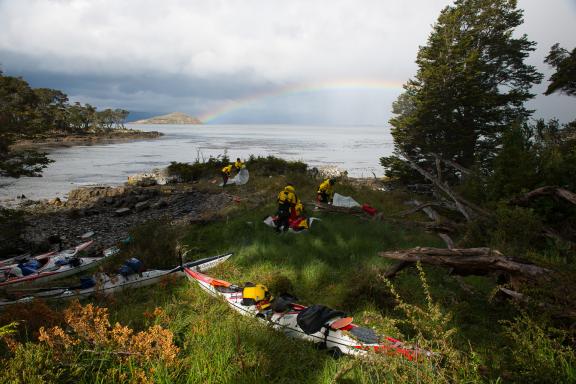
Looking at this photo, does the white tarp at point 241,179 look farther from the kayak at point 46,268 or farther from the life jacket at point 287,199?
the kayak at point 46,268

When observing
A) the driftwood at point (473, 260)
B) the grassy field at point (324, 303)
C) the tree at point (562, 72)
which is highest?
the tree at point (562, 72)

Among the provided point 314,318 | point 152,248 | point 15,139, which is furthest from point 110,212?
point 314,318

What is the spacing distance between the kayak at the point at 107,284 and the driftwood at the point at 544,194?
26.0 feet

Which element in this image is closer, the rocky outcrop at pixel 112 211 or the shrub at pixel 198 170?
the rocky outcrop at pixel 112 211

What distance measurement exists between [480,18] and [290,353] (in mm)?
27584

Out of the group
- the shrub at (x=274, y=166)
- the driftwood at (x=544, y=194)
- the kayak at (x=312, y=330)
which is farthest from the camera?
the shrub at (x=274, y=166)

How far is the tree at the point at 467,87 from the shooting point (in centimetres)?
2125

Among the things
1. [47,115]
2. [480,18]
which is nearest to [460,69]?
[480,18]

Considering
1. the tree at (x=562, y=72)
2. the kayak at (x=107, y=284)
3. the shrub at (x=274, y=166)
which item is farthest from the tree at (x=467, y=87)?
the kayak at (x=107, y=284)

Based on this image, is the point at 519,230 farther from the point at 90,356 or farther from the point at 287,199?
the point at 90,356

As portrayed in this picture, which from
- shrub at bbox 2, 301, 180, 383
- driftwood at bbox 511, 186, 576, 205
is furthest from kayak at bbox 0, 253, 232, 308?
driftwood at bbox 511, 186, 576, 205

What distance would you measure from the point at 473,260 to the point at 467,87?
1991cm

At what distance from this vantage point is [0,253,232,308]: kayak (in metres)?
6.68

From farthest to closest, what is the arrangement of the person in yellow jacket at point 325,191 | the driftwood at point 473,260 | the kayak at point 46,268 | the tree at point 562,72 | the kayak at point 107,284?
1. the tree at point 562,72
2. the person in yellow jacket at point 325,191
3. the kayak at point 46,268
4. the kayak at point 107,284
5. the driftwood at point 473,260
